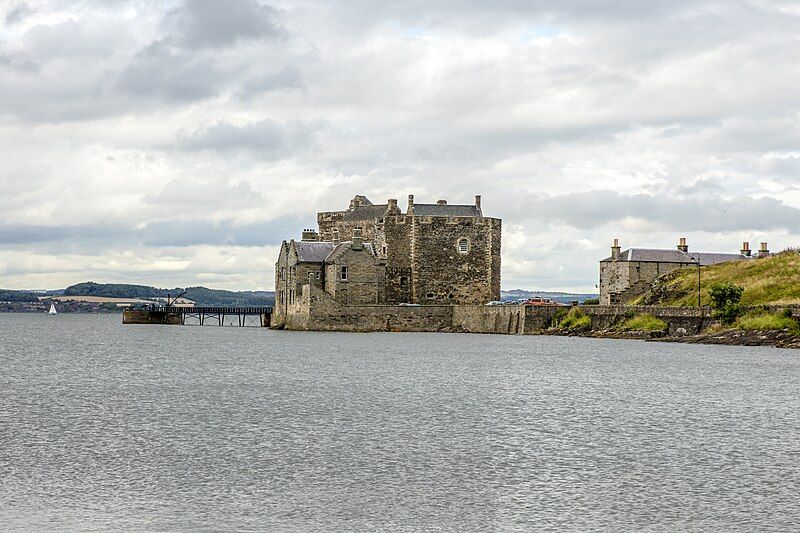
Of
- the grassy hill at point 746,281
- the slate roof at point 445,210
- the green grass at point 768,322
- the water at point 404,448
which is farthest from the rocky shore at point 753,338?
the slate roof at point 445,210

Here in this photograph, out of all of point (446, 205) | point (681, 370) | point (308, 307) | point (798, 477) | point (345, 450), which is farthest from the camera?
point (446, 205)

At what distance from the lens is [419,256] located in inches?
3359

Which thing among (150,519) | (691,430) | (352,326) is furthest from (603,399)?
(352,326)

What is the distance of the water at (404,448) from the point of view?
18797mm

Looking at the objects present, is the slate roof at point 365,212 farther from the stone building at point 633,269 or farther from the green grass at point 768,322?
the green grass at point 768,322

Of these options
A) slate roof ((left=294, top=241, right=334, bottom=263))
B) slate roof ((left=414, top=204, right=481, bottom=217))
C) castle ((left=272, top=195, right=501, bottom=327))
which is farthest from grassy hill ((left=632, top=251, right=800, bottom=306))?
slate roof ((left=294, top=241, right=334, bottom=263))

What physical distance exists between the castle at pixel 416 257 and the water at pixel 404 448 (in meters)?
32.2

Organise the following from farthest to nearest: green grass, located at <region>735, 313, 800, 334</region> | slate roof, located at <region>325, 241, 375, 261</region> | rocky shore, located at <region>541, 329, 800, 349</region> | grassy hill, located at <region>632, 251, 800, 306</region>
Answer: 1. slate roof, located at <region>325, 241, 375, 261</region>
2. grassy hill, located at <region>632, 251, 800, 306</region>
3. green grass, located at <region>735, 313, 800, 334</region>
4. rocky shore, located at <region>541, 329, 800, 349</region>

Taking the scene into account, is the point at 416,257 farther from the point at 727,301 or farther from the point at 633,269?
the point at 727,301

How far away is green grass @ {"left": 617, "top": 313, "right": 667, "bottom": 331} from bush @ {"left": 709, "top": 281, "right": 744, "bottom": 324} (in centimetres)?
512

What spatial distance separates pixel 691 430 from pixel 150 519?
15.6m

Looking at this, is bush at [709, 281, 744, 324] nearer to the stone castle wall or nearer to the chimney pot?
the stone castle wall

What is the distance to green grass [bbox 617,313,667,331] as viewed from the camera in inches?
2749

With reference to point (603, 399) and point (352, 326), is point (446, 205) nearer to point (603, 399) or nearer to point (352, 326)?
point (352, 326)
